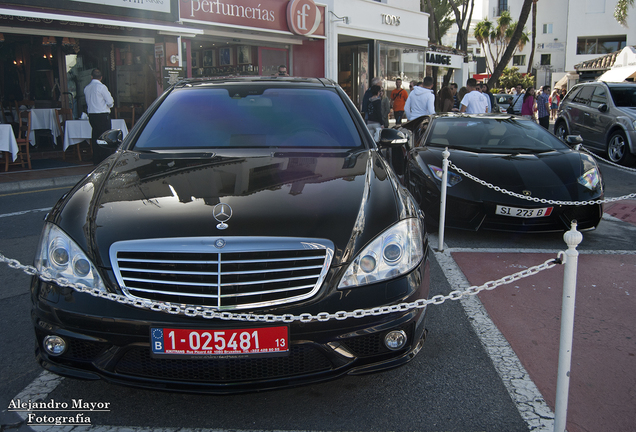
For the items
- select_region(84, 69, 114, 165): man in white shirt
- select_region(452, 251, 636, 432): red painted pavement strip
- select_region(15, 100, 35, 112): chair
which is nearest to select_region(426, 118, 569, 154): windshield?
select_region(452, 251, 636, 432): red painted pavement strip

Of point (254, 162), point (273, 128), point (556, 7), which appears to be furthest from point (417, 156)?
point (556, 7)

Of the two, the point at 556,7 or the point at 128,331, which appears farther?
the point at 556,7

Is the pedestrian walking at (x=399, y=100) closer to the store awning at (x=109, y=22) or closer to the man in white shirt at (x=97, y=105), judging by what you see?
the store awning at (x=109, y=22)

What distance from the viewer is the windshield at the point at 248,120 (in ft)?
11.2

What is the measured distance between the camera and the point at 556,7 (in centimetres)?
5784

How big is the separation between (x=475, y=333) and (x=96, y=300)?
218 cm

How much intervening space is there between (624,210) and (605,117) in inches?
222

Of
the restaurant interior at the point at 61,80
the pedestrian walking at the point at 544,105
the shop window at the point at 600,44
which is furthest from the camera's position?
the shop window at the point at 600,44

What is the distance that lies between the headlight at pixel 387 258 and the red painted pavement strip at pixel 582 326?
97cm

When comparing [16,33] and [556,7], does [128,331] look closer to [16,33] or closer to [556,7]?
[16,33]

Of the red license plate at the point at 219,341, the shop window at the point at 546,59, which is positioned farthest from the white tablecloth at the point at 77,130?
the shop window at the point at 546,59

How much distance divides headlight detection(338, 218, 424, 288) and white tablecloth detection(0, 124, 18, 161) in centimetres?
916

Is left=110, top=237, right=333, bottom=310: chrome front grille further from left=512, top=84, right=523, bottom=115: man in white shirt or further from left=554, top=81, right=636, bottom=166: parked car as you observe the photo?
left=512, top=84, right=523, bottom=115: man in white shirt

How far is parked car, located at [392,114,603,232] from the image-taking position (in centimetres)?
512
